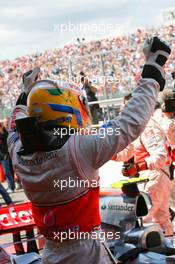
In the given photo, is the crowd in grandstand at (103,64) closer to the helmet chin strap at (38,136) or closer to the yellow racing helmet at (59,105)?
the yellow racing helmet at (59,105)

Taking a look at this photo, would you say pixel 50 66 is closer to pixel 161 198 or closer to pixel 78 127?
pixel 161 198

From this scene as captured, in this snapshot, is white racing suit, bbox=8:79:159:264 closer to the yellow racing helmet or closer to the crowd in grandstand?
the yellow racing helmet

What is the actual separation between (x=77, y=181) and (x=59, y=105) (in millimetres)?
326

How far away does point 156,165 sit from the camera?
4.91 meters

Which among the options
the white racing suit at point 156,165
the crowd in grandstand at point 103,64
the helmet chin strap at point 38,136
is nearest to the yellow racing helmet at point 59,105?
the helmet chin strap at point 38,136

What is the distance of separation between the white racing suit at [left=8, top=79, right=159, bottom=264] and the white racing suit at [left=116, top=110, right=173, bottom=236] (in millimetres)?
2593

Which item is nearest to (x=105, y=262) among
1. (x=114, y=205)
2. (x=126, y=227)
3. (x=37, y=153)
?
(x=37, y=153)

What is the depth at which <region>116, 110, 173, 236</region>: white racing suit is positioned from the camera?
16.4ft

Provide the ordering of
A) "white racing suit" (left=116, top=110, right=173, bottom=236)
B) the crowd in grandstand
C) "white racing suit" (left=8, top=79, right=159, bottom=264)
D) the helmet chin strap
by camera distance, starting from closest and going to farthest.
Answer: "white racing suit" (left=8, top=79, right=159, bottom=264) < the helmet chin strap < "white racing suit" (left=116, top=110, right=173, bottom=236) < the crowd in grandstand

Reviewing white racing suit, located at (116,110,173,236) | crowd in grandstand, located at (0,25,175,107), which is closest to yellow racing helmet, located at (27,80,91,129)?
crowd in grandstand, located at (0,25,175,107)

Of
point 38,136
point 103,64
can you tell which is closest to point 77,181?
point 38,136

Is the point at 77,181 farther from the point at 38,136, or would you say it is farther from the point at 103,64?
the point at 103,64

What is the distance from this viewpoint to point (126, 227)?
3508mm

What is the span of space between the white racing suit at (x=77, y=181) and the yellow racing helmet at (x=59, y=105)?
0.10 m
